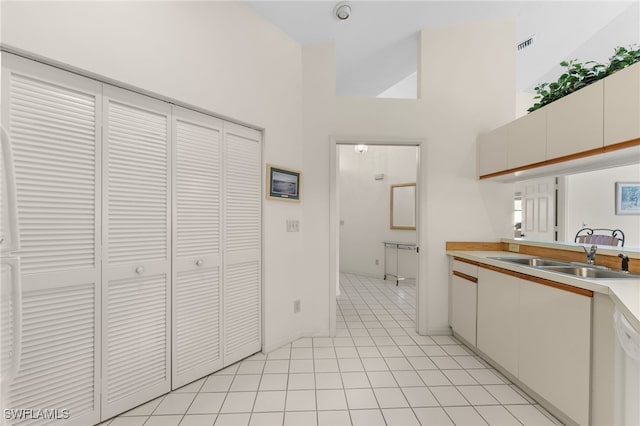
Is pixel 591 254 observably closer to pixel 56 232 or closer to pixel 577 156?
pixel 577 156

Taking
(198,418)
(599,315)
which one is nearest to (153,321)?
(198,418)

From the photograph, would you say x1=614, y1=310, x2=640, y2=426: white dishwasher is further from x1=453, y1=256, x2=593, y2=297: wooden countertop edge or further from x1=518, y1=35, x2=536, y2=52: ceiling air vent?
x1=518, y1=35, x2=536, y2=52: ceiling air vent

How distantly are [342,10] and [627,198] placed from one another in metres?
3.21

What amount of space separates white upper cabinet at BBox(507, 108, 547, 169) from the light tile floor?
69.9 inches

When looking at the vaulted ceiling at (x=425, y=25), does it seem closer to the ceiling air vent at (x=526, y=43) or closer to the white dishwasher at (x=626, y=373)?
the ceiling air vent at (x=526, y=43)

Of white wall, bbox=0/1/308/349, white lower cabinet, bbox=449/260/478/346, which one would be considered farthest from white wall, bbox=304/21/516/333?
white wall, bbox=0/1/308/349

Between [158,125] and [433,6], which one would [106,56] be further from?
[433,6]

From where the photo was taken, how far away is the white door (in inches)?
108

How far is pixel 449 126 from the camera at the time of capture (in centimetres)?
295

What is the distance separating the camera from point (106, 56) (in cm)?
154

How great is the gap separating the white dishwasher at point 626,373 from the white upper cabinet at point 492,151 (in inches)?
65.2

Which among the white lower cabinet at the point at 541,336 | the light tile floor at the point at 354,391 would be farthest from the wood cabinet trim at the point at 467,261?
the light tile floor at the point at 354,391

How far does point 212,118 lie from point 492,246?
3.03 metres

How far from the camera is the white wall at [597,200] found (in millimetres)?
2510
